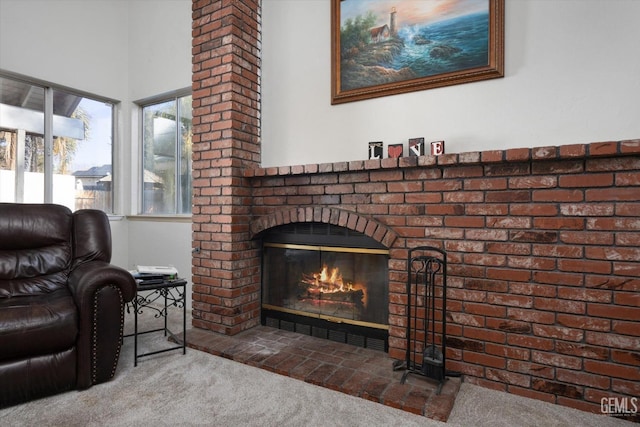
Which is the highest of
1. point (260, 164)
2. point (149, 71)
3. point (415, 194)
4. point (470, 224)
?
point (149, 71)

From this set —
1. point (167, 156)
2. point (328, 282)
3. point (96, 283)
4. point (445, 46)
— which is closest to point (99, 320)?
point (96, 283)

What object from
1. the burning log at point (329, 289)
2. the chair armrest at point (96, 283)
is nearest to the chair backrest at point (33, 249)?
the chair armrest at point (96, 283)

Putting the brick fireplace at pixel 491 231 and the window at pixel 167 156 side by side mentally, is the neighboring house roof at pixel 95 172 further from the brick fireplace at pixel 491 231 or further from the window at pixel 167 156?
the brick fireplace at pixel 491 231

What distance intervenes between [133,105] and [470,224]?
3745 millimetres

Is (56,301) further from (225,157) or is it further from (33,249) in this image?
(225,157)

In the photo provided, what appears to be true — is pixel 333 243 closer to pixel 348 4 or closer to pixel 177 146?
pixel 348 4

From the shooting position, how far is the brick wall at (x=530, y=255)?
1.59 metres

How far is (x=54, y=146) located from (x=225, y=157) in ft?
6.75

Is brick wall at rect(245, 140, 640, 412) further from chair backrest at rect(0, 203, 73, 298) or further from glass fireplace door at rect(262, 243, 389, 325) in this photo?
chair backrest at rect(0, 203, 73, 298)

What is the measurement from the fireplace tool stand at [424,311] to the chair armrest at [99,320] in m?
1.63

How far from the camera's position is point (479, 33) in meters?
2.00

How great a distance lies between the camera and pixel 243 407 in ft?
5.48

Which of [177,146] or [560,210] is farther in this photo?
[177,146]

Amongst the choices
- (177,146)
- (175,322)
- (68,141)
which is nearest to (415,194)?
(175,322)
